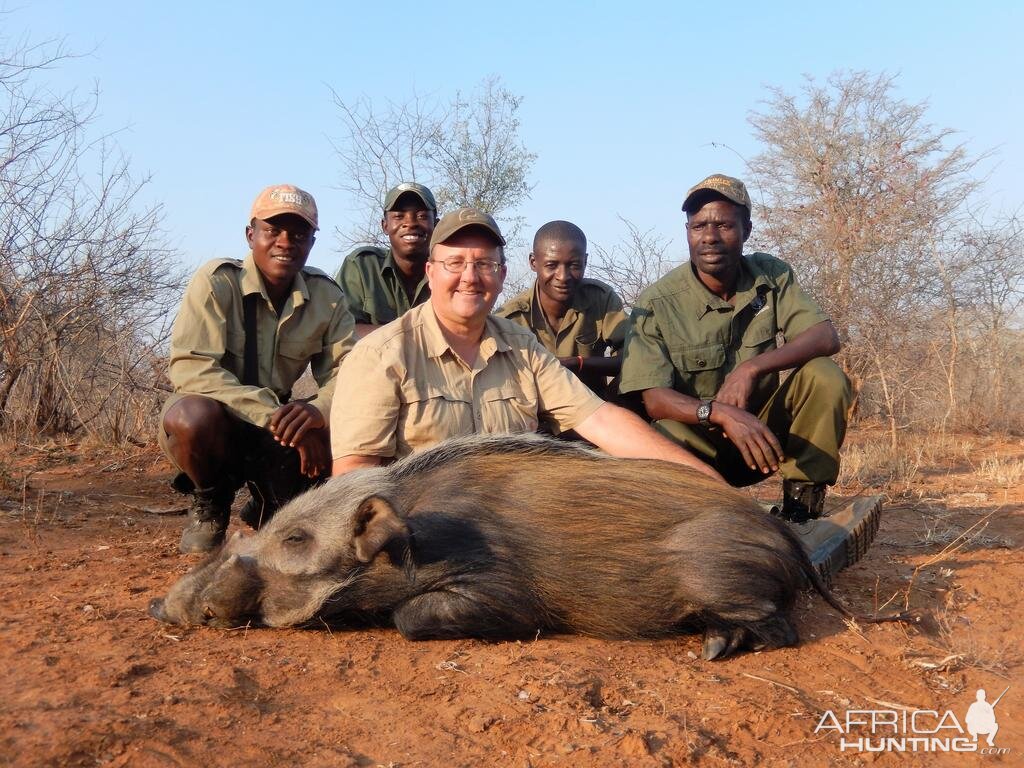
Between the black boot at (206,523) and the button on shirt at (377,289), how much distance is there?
1843 millimetres

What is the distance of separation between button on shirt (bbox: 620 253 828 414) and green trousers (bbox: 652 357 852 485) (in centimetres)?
18

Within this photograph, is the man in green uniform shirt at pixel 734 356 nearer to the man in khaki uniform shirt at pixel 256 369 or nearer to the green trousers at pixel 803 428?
the green trousers at pixel 803 428

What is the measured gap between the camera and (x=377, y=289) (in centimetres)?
664

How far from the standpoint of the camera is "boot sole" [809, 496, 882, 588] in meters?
4.10

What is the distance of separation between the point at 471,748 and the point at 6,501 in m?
4.48

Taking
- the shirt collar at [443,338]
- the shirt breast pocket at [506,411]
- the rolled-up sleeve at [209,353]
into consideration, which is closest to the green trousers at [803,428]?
the shirt breast pocket at [506,411]

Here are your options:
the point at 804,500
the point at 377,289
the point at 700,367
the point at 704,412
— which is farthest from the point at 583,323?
the point at 804,500

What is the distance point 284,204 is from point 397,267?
5.66ft

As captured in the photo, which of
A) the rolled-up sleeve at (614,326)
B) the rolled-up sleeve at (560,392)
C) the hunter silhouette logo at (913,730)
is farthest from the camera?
the rolled-up sleeve at (614,326)

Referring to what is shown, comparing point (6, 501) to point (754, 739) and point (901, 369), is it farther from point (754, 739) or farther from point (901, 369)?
point (901, 369)

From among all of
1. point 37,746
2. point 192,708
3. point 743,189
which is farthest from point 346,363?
point 743,189

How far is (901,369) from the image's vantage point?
416 inches

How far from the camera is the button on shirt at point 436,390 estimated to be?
4.09 metres

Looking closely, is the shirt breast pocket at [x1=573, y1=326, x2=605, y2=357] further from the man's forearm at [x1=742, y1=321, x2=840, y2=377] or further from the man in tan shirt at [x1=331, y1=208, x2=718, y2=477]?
the man in tan shirt at [x1=331, y1=208, x2=718, y2=477]
